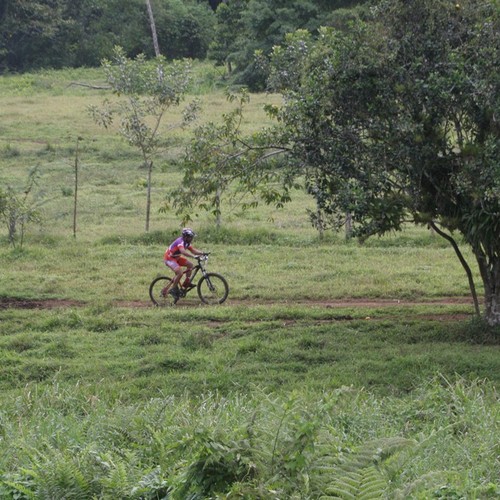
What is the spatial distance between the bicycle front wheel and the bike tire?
0.49 meters

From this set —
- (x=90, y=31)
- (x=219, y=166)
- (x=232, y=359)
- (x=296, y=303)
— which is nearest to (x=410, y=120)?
(x=219, y=166)

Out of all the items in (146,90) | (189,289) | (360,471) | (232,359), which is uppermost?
(146,90)

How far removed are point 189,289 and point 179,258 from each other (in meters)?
0.54

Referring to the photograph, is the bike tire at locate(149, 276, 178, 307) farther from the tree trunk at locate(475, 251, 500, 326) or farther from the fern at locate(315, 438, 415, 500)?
the fern at locate(315, 438, 415, 500)

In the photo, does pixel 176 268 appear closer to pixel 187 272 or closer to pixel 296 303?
pixel 187 272

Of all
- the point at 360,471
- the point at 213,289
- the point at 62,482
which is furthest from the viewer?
the point at 213,289

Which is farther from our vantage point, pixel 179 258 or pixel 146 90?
pixel 146 90

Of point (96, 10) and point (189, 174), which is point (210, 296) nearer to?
point (189, 174)

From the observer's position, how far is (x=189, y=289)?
1546 centimetres

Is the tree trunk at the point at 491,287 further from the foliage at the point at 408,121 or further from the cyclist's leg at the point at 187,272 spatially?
the cyclist's leg at the point at 187,272

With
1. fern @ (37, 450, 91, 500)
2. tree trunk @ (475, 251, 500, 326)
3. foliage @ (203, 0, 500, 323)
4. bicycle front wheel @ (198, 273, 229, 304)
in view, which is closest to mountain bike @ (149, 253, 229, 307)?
bicycle front wheel @ (198, 273, 229, 304)

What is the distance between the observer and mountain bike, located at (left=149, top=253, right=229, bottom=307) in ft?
50.1

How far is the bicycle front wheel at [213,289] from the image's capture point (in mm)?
15273

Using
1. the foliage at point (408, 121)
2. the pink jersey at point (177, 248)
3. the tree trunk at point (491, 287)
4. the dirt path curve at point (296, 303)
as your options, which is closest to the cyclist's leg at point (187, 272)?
the pink jersey at point (177, 248)
